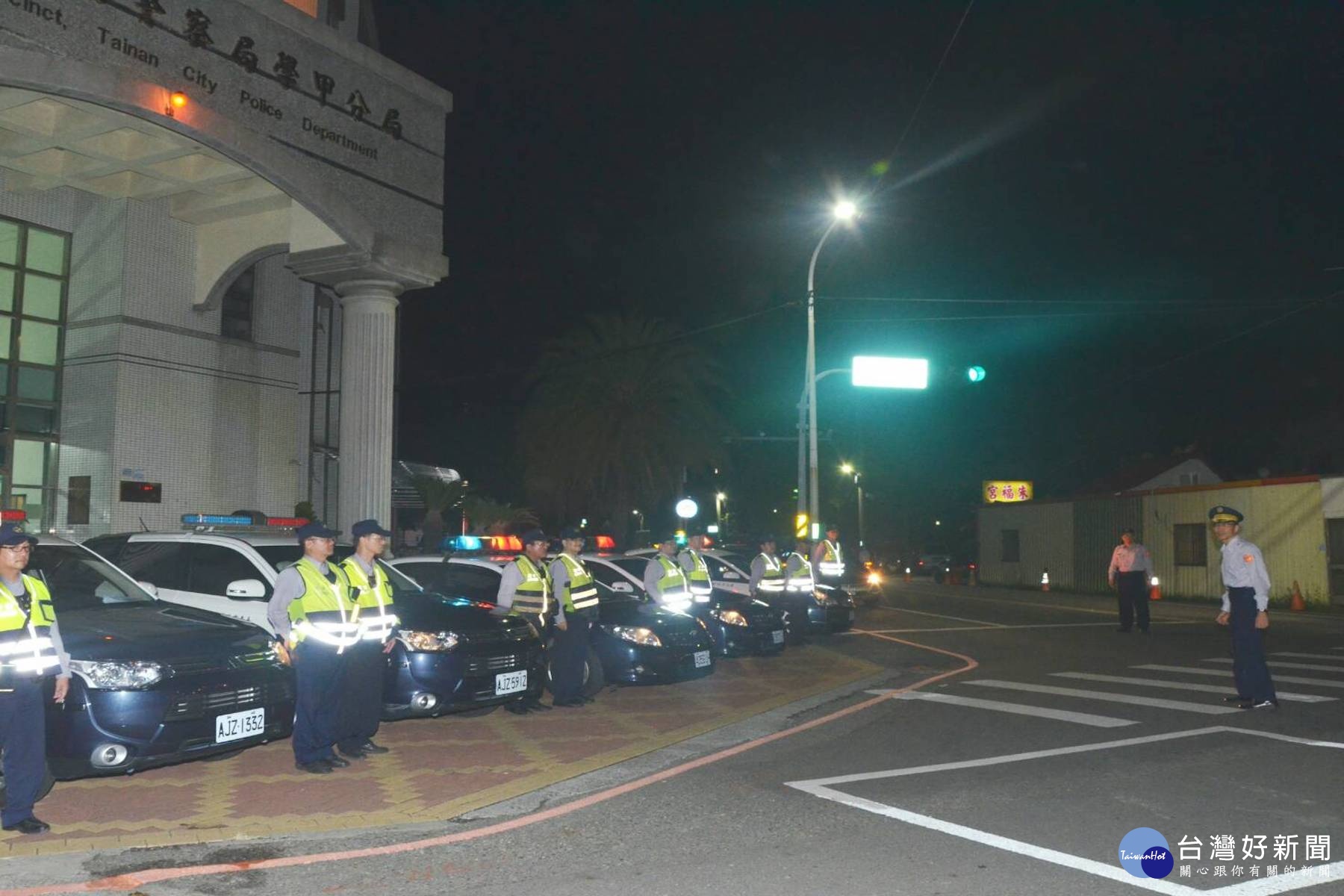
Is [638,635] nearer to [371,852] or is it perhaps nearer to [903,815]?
[903,815]

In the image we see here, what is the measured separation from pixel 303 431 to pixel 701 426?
1179 cm

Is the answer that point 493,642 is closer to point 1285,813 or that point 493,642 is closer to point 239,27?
point 1285,813

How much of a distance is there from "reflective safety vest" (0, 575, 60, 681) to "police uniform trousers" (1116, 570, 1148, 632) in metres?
15.8

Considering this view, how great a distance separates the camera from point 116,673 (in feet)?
21.7

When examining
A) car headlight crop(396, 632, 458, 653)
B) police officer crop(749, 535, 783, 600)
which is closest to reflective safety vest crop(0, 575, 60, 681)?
car headlight crop(396, 632, 458, 653)

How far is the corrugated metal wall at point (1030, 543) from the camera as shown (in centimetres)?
3572

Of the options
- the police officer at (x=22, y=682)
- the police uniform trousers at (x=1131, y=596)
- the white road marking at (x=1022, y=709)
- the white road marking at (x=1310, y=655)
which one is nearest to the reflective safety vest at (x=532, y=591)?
the white road marking at (x=1022, y=709)

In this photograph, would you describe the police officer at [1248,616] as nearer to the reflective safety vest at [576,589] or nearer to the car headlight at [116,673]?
the reflective safety vest at [576,589]

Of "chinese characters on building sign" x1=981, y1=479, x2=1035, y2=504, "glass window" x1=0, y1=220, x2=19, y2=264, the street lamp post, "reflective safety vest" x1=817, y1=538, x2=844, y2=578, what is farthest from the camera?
"chinese characters on building sign" x1=981, y1=479, x2=1035, y2=504

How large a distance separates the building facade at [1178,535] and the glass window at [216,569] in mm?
24113

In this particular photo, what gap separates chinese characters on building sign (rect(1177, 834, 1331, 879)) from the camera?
5.09 meters

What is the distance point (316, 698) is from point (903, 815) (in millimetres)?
3798

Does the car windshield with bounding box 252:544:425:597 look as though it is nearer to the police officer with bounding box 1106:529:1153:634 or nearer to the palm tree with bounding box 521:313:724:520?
the police officer with bounding box 1106:529:1153:634

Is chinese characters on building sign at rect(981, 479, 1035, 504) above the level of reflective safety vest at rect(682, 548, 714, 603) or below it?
above
